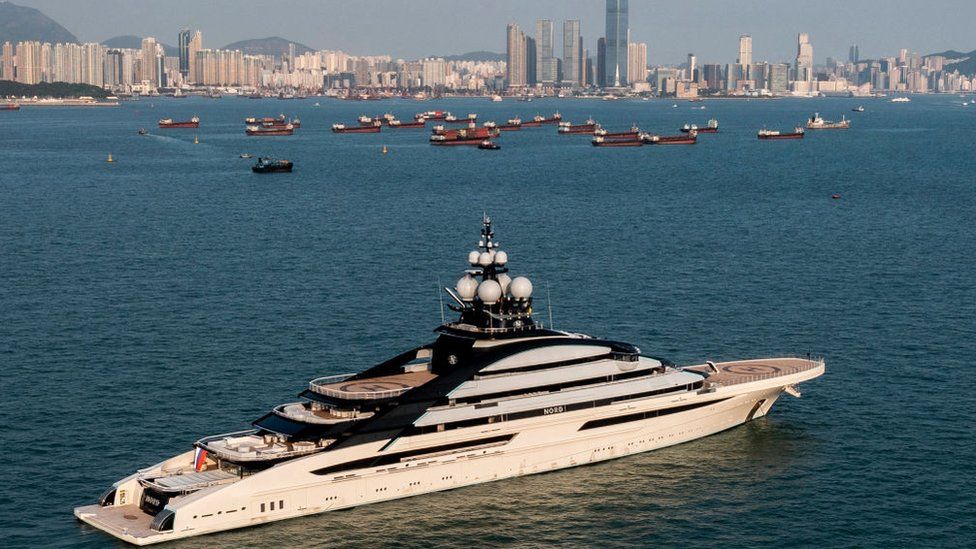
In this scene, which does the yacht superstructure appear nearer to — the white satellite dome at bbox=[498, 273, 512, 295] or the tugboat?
the white satellite dome at bbox=[498, 273, 512, 295]

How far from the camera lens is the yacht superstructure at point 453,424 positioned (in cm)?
4222

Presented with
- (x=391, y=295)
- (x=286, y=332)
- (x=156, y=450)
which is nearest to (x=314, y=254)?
(x=391, y=295)

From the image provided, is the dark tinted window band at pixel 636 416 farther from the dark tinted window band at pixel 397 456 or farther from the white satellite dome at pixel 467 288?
the white satellite dome at pixel 467 288

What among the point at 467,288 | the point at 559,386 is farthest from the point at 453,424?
the point at 467,288

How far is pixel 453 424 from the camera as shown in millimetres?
45688

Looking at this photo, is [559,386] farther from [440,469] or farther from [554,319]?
[554,319]

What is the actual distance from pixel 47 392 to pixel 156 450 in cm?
987

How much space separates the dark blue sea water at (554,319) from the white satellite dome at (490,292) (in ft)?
22.1

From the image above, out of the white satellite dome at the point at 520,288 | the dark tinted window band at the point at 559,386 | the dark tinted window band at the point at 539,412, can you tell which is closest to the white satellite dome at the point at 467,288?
the white satellite dome at the point at 520,288

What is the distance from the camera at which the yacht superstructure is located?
1662 inches

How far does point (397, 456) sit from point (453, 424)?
246 centimetres

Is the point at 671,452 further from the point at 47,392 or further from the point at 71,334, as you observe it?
the point at 71,334

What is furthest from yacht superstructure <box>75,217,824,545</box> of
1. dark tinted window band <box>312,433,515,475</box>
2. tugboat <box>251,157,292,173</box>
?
tugboat <box>251,157,292,173</box>

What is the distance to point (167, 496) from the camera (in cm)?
4178
